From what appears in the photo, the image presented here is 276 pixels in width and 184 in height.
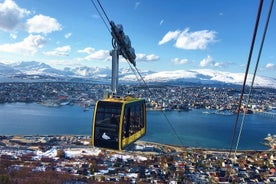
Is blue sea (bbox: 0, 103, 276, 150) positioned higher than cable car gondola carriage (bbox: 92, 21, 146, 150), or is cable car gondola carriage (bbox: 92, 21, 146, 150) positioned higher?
cable car gondola carriage (bbox: 92, 21, 146, 150)

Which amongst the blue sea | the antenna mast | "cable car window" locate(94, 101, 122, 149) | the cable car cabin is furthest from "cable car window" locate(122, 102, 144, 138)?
the blue sea

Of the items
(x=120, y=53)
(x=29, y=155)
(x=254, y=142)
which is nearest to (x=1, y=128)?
(x=29, y=155)

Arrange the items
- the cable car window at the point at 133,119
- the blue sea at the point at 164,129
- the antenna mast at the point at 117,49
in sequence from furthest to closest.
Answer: the blue sea at the point at 164,129 → the cable car window at the point at 133,119 → the antenna mast at the point at 117,49

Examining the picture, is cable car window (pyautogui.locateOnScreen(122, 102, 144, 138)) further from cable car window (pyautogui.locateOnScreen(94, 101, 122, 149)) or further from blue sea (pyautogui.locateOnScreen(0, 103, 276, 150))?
blue sea (pyautogui.locateOnScreen(0, 103, 276, 150))

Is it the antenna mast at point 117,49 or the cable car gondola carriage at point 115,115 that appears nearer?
the antenna mast at point 117,49

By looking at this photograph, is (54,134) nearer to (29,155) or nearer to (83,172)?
(29,155)

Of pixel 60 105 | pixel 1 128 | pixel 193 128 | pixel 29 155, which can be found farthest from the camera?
pixel 60 105

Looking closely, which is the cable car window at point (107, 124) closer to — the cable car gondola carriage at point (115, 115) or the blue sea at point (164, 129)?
the cable car gondola carriage at point (115, 115)

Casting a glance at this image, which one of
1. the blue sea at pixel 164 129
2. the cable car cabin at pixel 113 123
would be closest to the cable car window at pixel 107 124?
the cable car cabin at pixel 113 123
